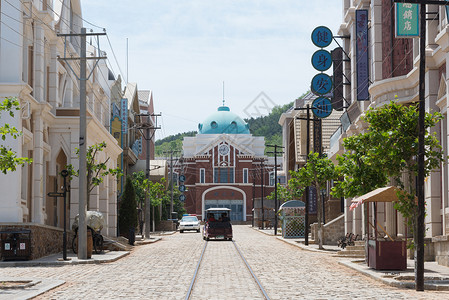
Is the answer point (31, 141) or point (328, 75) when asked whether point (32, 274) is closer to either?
point (31, 141)

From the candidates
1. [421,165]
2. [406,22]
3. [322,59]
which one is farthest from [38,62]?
[421,165]

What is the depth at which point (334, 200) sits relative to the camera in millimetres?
53406

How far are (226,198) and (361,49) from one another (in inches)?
3551

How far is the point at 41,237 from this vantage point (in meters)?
31.1

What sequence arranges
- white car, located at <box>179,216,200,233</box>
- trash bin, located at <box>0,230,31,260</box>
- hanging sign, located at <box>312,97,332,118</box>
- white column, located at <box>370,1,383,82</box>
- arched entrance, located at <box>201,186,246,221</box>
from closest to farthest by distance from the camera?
trash bin, located at <box>0,230,31,260</box>, white column, located at <box>370,1,383,82</box>, hanging sign, located at <box>312,97,332,118</box>, white car, located at <box>179,216,200,233</box>, arched entrance, located at <box>201,186,246,221</box>

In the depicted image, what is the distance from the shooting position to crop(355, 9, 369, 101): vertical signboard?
37.9 meters

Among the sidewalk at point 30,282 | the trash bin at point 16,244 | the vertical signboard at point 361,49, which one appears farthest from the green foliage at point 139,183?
the sidewalk at point 30,282

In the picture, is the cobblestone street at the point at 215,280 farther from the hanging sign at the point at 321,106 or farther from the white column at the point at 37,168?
the hanging sign at the point at 321,106

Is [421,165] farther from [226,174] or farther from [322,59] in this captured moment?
[226,174]

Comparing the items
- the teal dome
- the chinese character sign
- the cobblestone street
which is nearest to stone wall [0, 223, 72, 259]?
the cobblestone street

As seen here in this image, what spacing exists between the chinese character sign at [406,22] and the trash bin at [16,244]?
50.5 ft

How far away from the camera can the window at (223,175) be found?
128 m

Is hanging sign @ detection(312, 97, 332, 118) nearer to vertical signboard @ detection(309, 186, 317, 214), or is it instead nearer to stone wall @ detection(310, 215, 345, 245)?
stone wall @ detection(310, 215, 345, 245)

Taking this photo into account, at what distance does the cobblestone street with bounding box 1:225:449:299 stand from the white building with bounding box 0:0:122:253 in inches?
207
